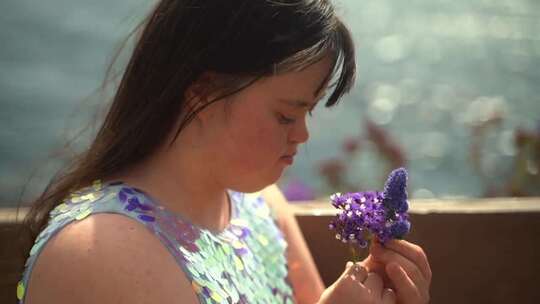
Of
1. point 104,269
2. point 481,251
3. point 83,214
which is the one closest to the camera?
Result: point 104,269

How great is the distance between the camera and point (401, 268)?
4.74 feet

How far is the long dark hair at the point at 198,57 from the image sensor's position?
1.53 meters

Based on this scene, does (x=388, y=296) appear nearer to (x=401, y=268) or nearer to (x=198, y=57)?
(x=401, y=268)

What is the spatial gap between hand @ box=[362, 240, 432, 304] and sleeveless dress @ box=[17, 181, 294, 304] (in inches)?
12.0

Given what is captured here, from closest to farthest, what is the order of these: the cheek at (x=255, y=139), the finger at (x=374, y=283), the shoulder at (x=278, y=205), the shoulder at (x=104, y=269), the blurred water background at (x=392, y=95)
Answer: the shoulder at (x=104, y=269), the finger at (x=374, y=283), the cheek at (x=255, y=139), the shoulder at (x=278, y=205), the blurred water background at (x=392, y=95)

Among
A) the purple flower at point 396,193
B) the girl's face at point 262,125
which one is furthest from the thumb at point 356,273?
the girl's face at point 262,125

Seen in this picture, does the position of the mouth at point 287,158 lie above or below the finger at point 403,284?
above

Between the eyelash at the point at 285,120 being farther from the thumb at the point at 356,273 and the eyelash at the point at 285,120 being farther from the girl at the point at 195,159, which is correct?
the thumb at the point at 356,273

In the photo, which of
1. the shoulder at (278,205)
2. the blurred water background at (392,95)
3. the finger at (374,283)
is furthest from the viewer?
the blurred water background at (392,95)

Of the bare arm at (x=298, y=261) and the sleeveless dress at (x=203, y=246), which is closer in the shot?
the sleeveless dress at (x=203, y=246)

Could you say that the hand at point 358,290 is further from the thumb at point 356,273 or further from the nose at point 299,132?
the nose at point 299,132

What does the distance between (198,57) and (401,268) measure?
1.87 ft

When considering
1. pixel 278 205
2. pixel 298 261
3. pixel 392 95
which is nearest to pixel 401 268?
pixel 298 261

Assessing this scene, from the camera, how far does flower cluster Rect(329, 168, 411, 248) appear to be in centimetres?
136
